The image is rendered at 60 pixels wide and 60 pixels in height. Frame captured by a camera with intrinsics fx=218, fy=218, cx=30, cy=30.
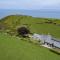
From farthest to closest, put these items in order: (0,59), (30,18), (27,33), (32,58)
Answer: (30,18)
(27,33)
(32,58)
(0,59)

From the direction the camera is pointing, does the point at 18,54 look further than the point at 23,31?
No

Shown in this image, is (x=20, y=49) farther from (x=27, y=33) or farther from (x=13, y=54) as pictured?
(x=27, y=33)

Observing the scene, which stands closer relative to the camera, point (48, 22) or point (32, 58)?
point (32, 58)

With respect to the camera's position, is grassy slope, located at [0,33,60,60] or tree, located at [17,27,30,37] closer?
grassy slope, located at [0,33,60,60]

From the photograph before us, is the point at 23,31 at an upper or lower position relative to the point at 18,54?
lower

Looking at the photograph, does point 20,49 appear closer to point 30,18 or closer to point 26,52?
point 26,52

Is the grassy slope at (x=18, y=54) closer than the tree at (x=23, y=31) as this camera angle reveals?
Yes

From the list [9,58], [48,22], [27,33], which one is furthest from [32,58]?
[48,22]

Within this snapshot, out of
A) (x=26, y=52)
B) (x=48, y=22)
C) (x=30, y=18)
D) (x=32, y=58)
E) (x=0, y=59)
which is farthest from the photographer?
(x=30, y=18)

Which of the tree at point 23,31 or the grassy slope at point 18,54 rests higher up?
the grassy slope at point 18,54

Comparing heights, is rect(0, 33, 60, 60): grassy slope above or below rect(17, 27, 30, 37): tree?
above
